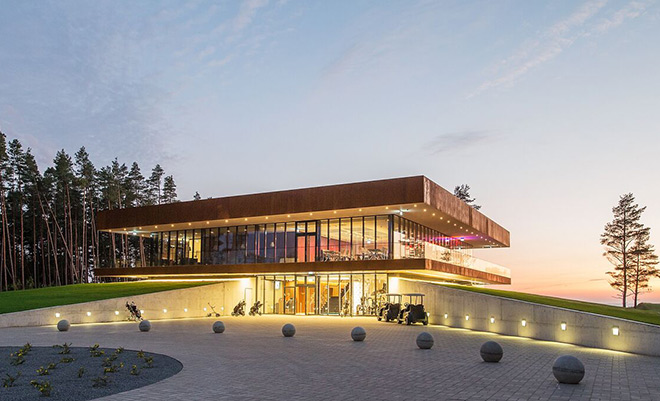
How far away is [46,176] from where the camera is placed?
208 feet

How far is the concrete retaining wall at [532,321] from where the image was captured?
53.7 feet

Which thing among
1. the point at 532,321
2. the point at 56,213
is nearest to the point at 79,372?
the point at 532,321

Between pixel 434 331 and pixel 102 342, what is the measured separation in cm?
1337

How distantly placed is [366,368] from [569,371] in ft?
14.3

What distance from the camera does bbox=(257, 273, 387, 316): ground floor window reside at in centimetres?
3473

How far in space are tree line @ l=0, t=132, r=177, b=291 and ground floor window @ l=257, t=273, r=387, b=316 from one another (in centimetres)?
2414

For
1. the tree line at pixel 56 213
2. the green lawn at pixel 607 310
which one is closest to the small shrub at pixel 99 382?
the green lawn at pixel 607 310

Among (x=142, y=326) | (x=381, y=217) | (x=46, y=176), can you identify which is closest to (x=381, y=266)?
(x=381, y=217)

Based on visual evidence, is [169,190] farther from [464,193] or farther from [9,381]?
[9,381]

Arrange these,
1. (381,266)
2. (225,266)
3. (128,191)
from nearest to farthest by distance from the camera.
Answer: (381,266)
(225,266)
(128,191)

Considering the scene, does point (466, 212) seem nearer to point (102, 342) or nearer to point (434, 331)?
point (434, 331)

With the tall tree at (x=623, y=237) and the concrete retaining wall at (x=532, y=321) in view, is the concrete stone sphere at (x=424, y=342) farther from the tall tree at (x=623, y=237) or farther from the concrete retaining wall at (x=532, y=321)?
the tall tree at (x=623, y=237)

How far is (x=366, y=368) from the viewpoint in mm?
12594

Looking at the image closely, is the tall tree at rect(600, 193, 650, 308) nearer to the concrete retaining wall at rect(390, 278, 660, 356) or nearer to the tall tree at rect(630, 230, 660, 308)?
the tall tree at rect(630, 230, 660, 308)
